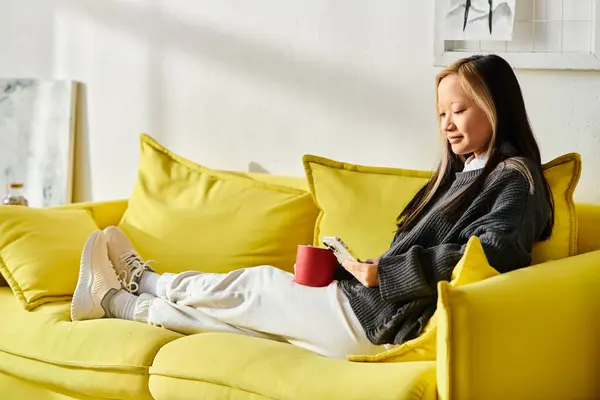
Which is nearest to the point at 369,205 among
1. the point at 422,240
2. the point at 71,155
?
the point at 422,240

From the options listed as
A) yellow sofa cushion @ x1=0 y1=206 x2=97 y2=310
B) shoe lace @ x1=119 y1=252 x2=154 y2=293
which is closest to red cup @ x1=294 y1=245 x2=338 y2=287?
shoe lace @ x1=119 y1=252 x2=154 y2=293

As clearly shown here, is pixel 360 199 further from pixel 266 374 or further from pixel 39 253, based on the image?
pixel 39 253

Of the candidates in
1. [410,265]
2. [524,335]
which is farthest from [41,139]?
[524,335]

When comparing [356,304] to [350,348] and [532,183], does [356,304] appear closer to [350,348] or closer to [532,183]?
[350,348]

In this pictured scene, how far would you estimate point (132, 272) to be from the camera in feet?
8.83

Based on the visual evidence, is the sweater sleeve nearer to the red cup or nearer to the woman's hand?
the woman's hand

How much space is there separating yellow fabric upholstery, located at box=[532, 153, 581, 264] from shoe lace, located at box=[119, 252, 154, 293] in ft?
3.47

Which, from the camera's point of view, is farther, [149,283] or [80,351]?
[149,283]

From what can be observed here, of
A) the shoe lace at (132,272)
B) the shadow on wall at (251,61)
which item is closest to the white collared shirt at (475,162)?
the shadow on wall at (251,61)

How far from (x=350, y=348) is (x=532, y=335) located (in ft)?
1.53

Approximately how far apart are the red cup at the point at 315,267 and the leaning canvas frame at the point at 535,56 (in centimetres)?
80

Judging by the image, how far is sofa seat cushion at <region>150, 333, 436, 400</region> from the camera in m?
1.85

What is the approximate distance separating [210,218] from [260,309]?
626 millimetres

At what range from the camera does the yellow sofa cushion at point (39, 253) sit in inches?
106
